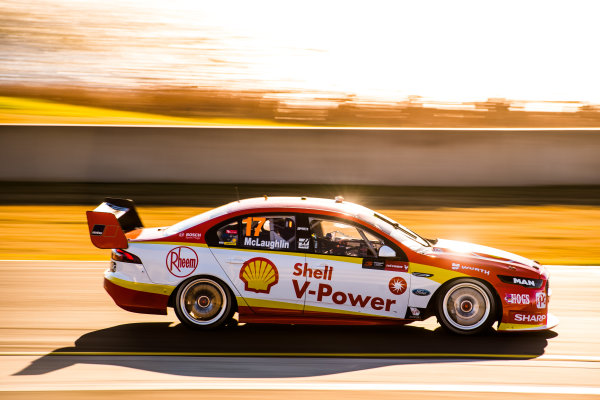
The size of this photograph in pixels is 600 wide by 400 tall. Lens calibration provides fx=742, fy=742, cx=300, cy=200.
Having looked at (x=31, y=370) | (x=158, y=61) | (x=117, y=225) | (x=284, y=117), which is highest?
(x=158, y=61)

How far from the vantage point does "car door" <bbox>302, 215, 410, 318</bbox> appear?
23.7 feet

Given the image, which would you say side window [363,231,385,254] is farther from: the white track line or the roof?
the white track line

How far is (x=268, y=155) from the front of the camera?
17875 millimetres

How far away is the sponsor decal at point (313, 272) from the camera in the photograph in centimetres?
726

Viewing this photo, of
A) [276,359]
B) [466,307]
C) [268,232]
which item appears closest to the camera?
[276,359]

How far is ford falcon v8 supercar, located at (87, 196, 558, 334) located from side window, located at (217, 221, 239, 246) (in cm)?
1

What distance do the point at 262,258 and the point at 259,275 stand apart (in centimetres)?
17

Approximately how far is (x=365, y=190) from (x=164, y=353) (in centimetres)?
1111

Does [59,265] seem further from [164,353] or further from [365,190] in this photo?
[365,190]

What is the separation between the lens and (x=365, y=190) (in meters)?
17.5

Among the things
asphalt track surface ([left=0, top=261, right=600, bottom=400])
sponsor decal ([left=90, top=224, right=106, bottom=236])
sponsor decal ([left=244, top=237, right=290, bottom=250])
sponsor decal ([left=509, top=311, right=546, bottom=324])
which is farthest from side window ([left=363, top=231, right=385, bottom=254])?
sponsor decal ([left=90, top=224, right=106, bottom=236])

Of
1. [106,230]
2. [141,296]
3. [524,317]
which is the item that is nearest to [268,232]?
[141,296]

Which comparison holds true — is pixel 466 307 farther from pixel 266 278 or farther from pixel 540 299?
pixel 266 278

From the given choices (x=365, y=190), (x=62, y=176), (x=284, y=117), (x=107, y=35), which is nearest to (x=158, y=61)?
(x=107, y=35)
